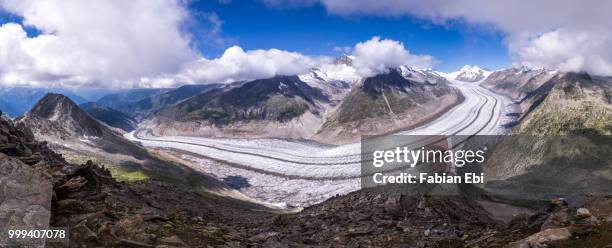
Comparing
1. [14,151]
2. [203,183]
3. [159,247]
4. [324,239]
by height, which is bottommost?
[203,183]

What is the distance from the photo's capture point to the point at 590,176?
18588 centimetres

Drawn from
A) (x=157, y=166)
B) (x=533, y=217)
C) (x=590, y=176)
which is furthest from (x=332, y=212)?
(x=590, y=176)

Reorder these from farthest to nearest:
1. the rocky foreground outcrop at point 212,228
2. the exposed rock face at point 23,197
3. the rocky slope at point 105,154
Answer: the rocky slope at point 105,154 → the rocky foreground outcrop at point 212,228 → the exposed rock face at point 23,197

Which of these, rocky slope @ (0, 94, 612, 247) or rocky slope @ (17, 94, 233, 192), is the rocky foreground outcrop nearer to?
rocky slope @ (0, 94, 612, 247)

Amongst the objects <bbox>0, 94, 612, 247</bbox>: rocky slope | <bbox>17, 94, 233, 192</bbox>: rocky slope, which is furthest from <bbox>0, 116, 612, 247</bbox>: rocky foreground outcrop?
<bbox>17, 94, 233, 192</bbox>: rocky slope

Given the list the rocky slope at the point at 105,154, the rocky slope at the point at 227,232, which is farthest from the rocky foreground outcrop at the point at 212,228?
the rocky slope at the point at 105,154

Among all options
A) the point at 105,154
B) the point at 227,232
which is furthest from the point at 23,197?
the point at 105,154

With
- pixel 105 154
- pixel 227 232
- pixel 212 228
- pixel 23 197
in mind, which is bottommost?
pixel 105 154

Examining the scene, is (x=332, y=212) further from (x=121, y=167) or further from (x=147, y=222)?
(x=121, y=167)

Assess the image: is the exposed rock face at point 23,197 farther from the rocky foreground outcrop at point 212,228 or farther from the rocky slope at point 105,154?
the rocky slope at point 105,154

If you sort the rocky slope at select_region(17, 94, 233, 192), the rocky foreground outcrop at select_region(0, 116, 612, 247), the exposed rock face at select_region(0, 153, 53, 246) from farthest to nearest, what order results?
the rocky slope at select_region(17, 94, 233, 192) → the rocky foreground outcrop at select_region(0, 116, 612, 247) → the exposed rock face at select_region(0, 153, 53, 246)

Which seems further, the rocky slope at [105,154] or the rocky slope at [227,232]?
the rocky slope at [105,154]

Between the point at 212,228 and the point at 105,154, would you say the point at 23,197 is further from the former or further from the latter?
the point at 105,154

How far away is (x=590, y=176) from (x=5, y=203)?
8505 inches
